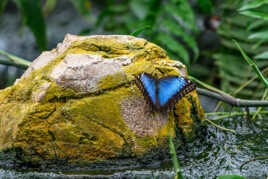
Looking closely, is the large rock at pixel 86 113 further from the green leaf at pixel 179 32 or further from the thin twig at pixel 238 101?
the green leaf at pixel 179 32

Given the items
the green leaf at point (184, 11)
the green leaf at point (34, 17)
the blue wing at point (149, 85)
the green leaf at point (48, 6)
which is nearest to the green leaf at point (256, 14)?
the green leaf at point (184, 11)

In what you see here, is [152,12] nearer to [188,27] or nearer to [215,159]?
[188,27]

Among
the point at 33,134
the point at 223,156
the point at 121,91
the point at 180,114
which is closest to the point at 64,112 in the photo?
A: the point at 33,134

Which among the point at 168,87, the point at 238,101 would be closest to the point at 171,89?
the point at 168,87

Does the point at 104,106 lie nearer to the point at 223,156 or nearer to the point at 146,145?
the point at 146,145

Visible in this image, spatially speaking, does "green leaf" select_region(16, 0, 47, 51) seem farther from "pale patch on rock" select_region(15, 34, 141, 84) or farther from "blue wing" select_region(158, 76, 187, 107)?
"blue wing" select_region(158, 76, 187, 107)

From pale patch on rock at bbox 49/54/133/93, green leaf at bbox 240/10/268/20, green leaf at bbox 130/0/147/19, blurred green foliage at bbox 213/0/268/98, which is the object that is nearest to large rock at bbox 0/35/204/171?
pale patch on rock at bbox 49/54/133/93
